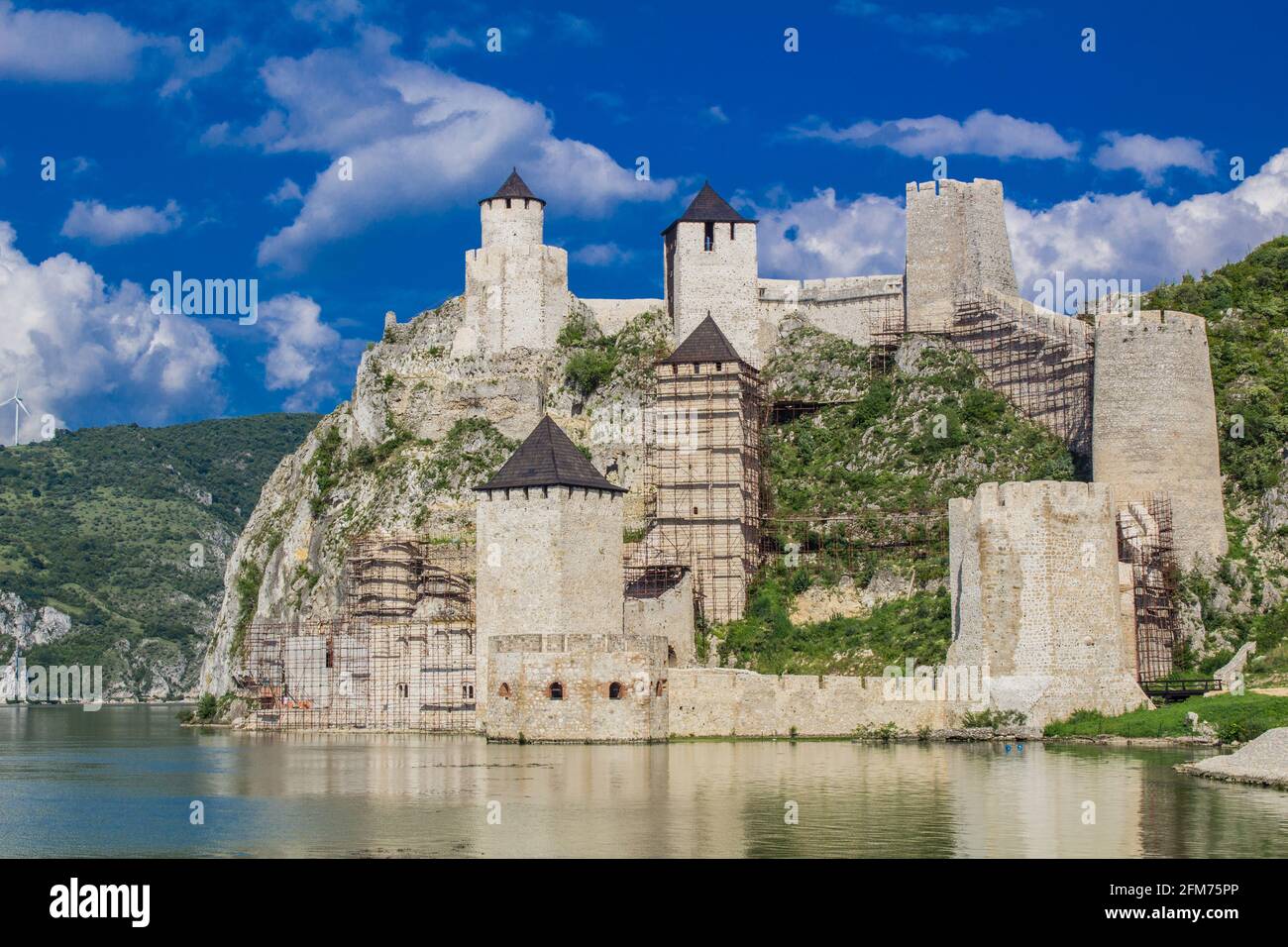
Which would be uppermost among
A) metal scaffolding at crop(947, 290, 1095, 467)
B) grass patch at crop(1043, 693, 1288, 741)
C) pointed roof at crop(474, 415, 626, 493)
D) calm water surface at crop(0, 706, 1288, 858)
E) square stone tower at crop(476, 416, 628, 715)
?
metal scaffolding at crop(947, 290, 1095, 467)

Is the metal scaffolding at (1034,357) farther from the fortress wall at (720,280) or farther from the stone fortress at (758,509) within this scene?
the fortress wall at (720,280)

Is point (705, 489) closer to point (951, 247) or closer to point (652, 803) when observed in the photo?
point (951, 247)

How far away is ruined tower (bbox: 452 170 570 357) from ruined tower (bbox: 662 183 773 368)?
449cm

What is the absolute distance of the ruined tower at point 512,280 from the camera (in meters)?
64.4

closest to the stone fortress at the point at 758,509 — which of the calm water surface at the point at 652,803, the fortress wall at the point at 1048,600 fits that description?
the fortress wall at the point at 1048,600

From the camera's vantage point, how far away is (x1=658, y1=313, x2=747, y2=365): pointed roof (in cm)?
5972

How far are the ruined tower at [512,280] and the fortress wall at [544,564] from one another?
18.2 metres

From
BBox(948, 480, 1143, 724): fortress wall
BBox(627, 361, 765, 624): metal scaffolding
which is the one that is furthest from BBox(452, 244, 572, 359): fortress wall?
BBox(948, 480, 1143, 724): fortress wall

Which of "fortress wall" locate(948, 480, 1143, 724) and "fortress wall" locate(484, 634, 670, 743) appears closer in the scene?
"fortress wall" locate(948, 480, 1143, 724)

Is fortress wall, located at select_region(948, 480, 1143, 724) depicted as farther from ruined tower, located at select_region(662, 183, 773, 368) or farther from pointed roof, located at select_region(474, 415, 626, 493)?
ruined tower, located at select_region(662, 183, 773, 368)

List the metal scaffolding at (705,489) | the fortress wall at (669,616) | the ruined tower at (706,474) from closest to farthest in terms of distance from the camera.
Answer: the fortress wall at (669,616), the metal scaffolding at (705,489), the ruined tower at (706,474)

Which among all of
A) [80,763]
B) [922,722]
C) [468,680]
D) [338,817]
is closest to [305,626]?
[468,680]

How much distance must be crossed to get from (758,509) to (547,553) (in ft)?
51.6
